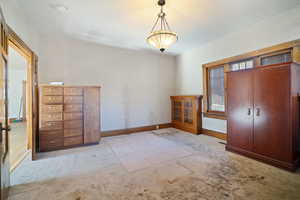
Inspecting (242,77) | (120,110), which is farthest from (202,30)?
(120,110)

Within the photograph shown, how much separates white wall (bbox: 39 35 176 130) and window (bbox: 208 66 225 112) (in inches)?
63.2

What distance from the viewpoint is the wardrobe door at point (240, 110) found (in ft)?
8.85

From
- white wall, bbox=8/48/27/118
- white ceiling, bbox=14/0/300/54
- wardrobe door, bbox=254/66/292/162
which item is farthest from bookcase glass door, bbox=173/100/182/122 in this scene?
white wall, bbox=8/48/27/118

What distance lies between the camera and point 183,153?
298 centimetres

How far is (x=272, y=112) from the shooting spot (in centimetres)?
240

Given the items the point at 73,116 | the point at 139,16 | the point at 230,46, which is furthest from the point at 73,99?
the point at 230,46

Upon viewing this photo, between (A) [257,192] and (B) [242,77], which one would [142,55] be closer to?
(B) [242,77]

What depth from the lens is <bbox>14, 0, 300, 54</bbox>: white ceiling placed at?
243cm

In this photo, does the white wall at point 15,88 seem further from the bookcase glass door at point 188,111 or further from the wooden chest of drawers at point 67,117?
the bookcase glass door at point 188,111

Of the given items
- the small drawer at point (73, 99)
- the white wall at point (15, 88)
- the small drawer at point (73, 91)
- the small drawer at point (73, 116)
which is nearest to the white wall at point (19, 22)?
the small drawer at point (73, 91)

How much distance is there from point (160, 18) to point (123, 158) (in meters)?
2.99

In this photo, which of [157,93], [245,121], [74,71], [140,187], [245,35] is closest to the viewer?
[140,187]

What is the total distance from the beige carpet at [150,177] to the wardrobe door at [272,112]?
0.33 meters

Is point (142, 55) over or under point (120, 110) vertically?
over
